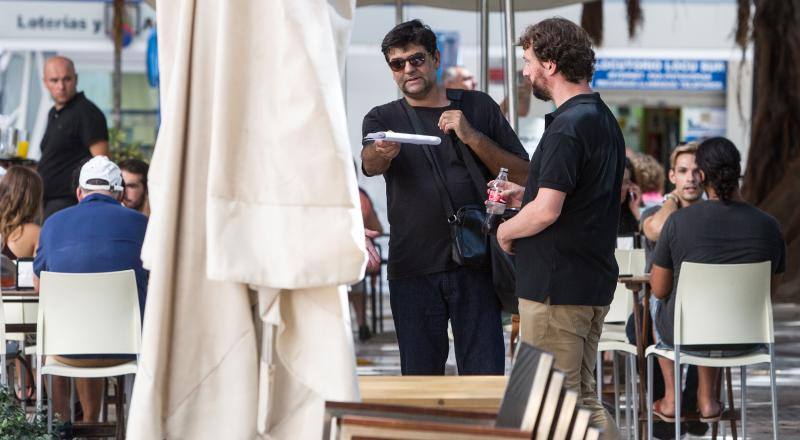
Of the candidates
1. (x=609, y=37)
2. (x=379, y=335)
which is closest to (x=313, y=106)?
(x=379, y=335)

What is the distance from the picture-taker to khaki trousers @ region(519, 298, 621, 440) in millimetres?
4344

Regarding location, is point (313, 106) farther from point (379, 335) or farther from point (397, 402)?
point (379, 335)

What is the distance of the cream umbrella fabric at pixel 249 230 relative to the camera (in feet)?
11.2

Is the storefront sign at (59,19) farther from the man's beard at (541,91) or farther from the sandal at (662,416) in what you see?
the man's beard at (541,91)

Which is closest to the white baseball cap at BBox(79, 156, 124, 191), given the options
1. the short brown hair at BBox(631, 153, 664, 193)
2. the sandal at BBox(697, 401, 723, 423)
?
the sandal at BBox(697, 401, 723, 423)

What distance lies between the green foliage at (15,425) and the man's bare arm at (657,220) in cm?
408

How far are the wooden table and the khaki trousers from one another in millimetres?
383

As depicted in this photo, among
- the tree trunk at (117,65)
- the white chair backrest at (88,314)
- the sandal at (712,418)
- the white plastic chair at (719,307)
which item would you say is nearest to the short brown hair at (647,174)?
the sandal at (712,418)

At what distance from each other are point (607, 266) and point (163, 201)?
63.9 inches

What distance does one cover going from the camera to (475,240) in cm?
486

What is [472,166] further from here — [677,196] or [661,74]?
[661,74]

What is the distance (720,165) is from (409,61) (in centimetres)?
218

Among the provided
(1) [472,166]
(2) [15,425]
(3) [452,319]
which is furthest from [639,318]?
(2) [15,425]

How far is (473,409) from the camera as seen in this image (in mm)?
3801
